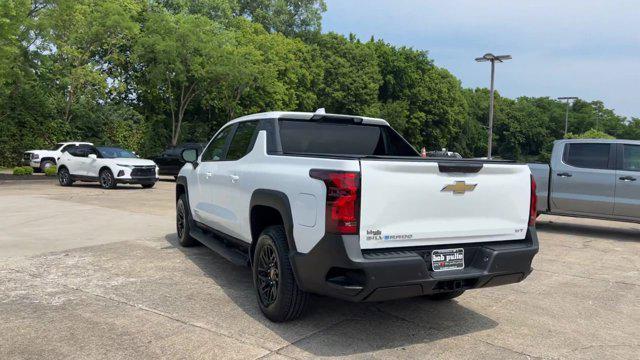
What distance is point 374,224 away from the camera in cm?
369

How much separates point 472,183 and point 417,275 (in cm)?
92

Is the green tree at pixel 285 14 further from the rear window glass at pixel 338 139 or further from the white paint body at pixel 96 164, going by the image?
the rear window glass at pixel 338 139

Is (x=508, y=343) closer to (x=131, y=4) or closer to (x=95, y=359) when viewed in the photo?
(x=95, y=359)

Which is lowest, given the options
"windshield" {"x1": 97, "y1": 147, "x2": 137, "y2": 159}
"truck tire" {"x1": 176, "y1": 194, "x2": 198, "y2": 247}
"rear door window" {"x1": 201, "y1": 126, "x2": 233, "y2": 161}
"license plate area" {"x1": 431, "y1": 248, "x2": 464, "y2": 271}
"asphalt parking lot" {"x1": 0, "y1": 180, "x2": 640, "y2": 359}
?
"asphalt parking lot" {"x1": 0, "y1": 180, "x2": 640, "y2": 359}

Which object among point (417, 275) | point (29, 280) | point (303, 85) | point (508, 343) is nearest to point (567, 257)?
point (508, 343)

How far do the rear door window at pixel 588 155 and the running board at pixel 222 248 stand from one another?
735 cm

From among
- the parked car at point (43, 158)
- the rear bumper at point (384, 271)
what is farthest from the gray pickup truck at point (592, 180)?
the parked car at point (43, 158)

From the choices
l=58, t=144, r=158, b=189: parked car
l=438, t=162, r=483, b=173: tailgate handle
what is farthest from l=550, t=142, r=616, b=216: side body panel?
l=58, t=144, r=158, b=189: parked car

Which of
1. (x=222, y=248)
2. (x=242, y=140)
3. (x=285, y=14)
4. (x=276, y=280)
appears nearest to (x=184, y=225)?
(x=222, y=248)

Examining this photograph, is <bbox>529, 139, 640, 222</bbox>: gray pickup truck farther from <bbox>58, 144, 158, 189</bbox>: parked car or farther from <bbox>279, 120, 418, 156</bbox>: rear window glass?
<bbox>58, 144, 158, 189</bbox>: parked car

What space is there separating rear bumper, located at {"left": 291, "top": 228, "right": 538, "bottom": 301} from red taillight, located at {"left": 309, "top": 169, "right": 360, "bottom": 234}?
8cm

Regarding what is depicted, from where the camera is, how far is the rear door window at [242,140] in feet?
17.8

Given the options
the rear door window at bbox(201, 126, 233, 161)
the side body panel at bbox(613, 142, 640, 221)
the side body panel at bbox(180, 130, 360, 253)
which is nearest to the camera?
the side body panel at bbox(180, 130, 360, 253)

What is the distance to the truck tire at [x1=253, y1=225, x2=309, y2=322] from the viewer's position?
4.18 meters
